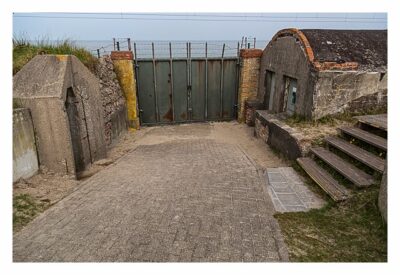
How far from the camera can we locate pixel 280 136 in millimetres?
7305

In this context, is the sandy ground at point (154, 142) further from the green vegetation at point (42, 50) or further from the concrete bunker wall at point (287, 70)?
the green vegetation at point (42, 50)

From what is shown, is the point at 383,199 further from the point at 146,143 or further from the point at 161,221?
the point at 146,143

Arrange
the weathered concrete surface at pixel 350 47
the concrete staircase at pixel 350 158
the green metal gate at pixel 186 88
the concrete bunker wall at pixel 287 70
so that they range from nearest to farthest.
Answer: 1. the concrete staircase at pixel 350 158
2. the weathered concrete surface at pixel 350 47
3. the concrete bunker wall at pixel 287 70
4. the green metal gate at pixel 186 88

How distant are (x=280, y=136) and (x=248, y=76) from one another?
457cm

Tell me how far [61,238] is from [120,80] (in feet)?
25.6

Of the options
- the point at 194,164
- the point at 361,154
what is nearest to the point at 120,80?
the point at 194,164

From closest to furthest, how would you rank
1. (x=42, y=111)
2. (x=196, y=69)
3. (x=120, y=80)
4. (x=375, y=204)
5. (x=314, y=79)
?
1. (x=375, y=204)
2. (x=42, y=111)
3. (x=314, y=79)
4. (x=120, y=80)
5. (x=196, y=69)

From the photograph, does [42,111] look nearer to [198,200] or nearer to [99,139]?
[99,139]

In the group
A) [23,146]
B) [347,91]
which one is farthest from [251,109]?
[23,146]

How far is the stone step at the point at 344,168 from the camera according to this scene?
4.44 meters

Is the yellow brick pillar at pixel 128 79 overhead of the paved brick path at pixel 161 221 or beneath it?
overhead

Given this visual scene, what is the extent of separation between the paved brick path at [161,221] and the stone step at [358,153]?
5.98 ft

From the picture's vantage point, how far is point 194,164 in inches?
259

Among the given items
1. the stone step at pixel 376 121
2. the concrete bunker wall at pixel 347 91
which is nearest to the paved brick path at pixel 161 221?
the stone step at pixel 376 121
